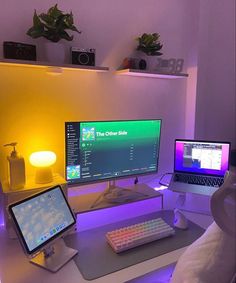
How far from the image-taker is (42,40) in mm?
1445

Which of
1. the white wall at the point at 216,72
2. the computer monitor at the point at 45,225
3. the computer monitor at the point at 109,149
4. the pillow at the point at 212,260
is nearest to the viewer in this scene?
the pillow at the point at 212,260

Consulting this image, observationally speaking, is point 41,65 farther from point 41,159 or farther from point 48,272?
point 48,272

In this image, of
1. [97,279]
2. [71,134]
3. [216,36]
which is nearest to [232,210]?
[97,279]

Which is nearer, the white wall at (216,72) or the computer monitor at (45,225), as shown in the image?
Answer: the computer monitor at (45,225)

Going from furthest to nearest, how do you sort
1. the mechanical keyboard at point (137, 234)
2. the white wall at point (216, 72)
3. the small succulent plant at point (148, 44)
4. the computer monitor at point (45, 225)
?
the white wall at point (216, 72)
the small succulent plant at point (148, 44)
the mechanical keyboard at point (137, 234)
the computer monitor at point (45, 225)

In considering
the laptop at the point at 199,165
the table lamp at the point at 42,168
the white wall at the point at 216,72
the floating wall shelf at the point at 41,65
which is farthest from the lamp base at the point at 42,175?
the white wall at the point at 216,72

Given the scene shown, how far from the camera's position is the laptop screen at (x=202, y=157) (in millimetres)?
1695

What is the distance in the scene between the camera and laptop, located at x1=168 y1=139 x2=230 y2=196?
5.53 feet

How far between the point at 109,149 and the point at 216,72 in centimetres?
128

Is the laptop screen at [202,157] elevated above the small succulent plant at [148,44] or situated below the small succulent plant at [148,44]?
below

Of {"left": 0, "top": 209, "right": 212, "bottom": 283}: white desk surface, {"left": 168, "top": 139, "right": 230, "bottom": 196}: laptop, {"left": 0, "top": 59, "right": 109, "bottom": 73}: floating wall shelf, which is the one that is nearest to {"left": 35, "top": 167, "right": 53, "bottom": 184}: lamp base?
{"left": 0, "top": 209, "right": 212, "bottom": 283}: white desk surface

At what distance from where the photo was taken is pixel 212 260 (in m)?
0.72

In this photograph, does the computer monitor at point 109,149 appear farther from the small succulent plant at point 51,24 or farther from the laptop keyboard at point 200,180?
the small succulent plant at point 51,24

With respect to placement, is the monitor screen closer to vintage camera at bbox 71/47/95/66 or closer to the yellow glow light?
the yellow glow light
